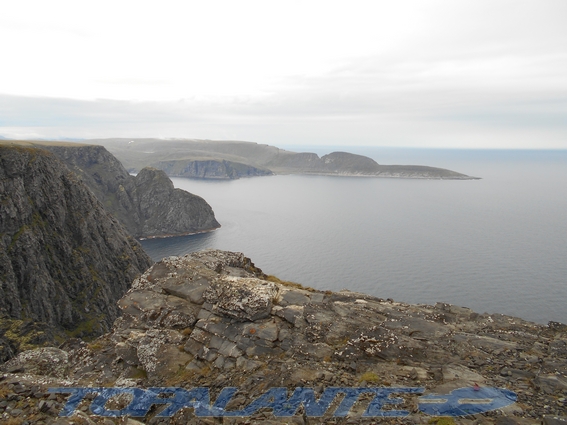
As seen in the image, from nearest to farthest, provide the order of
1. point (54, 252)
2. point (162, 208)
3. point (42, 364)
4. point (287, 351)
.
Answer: point (287, 351), point (42, 364), point (54, 252), point (162, 208)

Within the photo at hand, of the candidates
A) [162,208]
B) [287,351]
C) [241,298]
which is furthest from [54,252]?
[162,208]

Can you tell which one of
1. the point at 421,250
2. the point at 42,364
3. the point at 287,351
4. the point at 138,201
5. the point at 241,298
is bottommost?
the point at 421,250

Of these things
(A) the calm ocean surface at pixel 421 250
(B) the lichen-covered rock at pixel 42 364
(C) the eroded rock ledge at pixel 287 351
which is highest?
(C) the eroded rock ledge at pixel 287 351

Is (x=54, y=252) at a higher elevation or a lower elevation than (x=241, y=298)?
lower

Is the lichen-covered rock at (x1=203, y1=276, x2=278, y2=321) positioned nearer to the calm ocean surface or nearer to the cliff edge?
→ the calm ocean surface

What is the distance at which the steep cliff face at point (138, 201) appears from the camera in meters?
166

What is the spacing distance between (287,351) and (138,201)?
17848 cm

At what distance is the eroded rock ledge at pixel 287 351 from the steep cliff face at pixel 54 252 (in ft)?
161

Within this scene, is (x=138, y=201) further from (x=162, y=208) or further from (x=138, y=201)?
(x=162, y=208)

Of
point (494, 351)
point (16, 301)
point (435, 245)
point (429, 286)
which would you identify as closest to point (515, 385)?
point (494, 351)

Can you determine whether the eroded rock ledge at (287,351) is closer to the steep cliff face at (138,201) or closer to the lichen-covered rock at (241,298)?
the lichen-covered rock at (241,298)

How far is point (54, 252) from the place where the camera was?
77625mm

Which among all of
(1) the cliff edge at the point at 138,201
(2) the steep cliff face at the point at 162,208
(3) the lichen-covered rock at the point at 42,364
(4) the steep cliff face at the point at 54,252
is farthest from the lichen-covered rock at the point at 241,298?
(2) the steep cliff face at the point at 162,208

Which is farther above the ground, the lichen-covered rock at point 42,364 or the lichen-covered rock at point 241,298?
the lichen-covered rock at point 241,298
